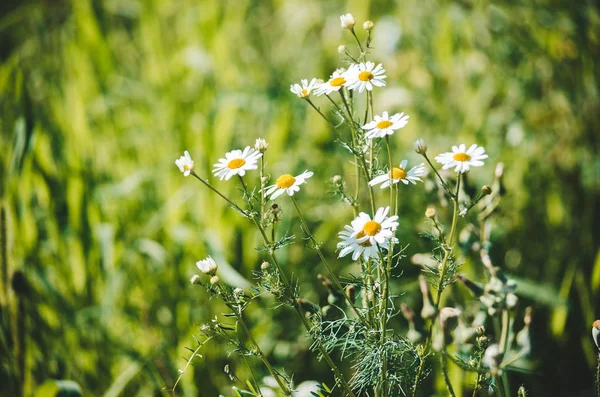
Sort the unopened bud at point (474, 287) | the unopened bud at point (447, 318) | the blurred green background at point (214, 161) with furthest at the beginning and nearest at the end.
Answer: the blurred green background at point (214, 161) → the unopened bud at point (474, 287) → the unopened bud at point (447, 318)

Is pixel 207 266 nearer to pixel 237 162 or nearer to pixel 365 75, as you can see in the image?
pixel 237 162

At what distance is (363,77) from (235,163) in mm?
182

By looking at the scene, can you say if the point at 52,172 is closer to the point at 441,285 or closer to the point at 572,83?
the point at 441,285

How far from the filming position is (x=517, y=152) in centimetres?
150

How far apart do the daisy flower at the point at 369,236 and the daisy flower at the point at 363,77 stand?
146 millimetres

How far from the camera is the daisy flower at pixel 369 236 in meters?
0.53

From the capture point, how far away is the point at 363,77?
0.60m

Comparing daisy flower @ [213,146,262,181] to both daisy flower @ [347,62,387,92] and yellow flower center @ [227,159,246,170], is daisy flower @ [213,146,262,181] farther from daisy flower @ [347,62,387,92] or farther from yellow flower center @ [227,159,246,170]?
daisy flower @ [347,62,387,92]

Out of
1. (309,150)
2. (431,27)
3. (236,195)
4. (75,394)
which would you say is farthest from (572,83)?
(75,394)

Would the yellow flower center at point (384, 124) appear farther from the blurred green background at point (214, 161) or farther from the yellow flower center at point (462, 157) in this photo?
the blurred green background at point (214, 161)

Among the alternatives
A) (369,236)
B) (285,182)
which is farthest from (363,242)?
(285,182)

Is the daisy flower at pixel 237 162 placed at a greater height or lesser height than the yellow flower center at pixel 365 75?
lesser

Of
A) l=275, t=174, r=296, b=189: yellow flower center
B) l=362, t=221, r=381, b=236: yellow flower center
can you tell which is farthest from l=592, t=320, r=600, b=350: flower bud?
l=275, t=174, r=296, b=189: yellow flower center

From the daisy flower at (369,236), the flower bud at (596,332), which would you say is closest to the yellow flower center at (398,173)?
the daisy flower at (369,236)
